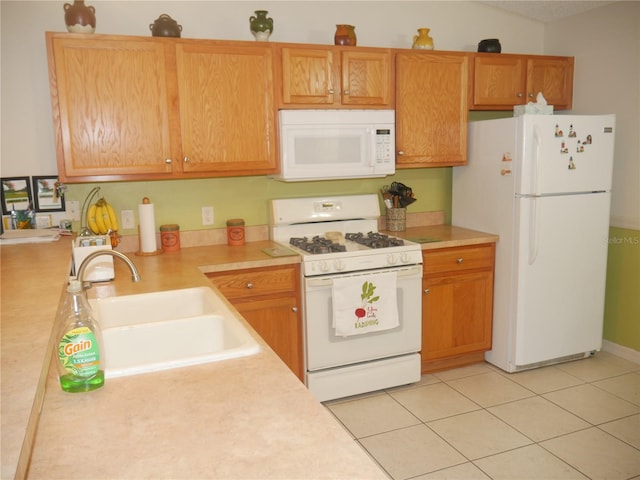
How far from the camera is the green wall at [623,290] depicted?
11.5ft

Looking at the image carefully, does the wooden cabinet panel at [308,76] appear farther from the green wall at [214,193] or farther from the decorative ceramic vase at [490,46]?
the decorative ceramic vase at [490,46]

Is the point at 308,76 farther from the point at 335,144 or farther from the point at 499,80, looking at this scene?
the point at 499,80

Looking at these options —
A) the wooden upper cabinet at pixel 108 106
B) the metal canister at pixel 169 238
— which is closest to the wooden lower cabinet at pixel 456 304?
the metal canister at pixel 169 238

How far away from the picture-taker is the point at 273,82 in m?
2.98

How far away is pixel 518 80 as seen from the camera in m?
3.62

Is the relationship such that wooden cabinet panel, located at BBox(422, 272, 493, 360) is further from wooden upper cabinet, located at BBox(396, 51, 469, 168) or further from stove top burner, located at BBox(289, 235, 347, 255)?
wooden upper cabinet, located at BBox(396, 51, 469, 168)

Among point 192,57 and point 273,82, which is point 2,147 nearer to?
point 192,57

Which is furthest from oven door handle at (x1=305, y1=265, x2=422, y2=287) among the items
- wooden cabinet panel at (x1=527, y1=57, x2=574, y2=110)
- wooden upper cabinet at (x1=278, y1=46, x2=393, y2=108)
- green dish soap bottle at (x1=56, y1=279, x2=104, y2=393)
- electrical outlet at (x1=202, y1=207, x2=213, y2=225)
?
green dish soap bottle at (x1=56, y1=279, x2=104, y2=393)

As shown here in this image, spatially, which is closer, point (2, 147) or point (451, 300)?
point (2, 147)

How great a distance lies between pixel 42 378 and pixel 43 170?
232cm

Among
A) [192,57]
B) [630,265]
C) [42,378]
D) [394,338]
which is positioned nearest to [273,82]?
[192,57]

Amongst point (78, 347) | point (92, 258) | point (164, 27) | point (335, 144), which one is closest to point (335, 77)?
point (335, 144)

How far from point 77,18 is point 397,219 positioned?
7.37 feet

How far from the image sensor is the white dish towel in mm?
2895
